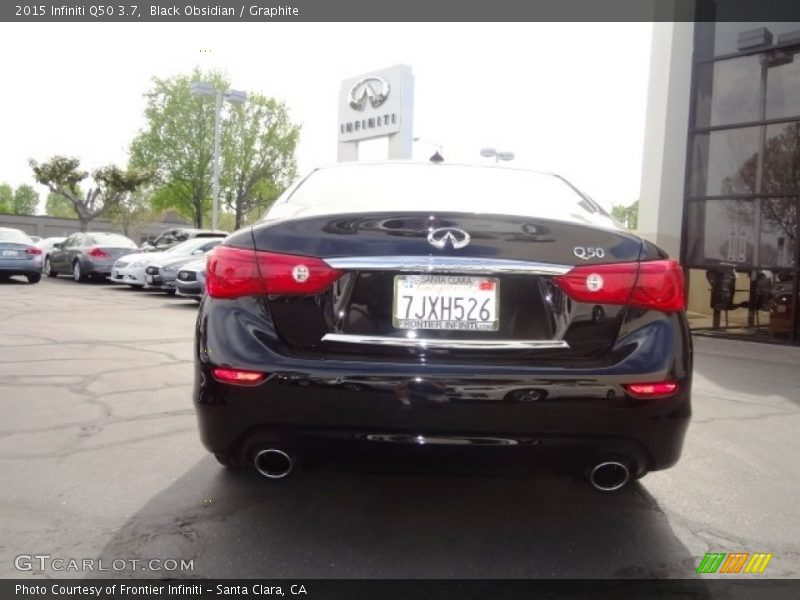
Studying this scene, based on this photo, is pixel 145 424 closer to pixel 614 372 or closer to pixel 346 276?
pixel 346 276

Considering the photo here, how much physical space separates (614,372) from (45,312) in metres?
10.8

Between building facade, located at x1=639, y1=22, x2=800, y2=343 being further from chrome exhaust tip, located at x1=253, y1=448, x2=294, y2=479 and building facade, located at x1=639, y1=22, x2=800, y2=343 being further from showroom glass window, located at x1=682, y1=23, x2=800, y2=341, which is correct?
chrome exhaust tip, located at x1=253, y1=448, x2=294, y2=479

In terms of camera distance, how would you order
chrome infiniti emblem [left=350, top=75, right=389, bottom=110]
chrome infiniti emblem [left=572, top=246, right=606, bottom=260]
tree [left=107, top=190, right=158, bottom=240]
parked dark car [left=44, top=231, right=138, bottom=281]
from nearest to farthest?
chrome infiniti emblem [left=572, top=246, right=606, bottom=260] < parked dark car [left=44, top=231, right=138, bottom=281] < chrome infiniti emblem [left=350, top=75, right=389, bottom=110] < tree [left=107, top=190, right=158, bottom=240]

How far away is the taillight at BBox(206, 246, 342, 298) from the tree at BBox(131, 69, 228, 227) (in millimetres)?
43611

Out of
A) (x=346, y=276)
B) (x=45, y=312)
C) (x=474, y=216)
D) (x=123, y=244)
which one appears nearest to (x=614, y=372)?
(x=474, y=216)

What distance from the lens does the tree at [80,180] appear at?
41969 mm

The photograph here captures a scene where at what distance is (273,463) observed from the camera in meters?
2.67

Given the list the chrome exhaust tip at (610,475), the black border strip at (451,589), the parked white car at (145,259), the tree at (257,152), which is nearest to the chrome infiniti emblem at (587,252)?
the chrome exhaust tip at (610,475)

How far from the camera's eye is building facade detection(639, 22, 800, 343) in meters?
11.7

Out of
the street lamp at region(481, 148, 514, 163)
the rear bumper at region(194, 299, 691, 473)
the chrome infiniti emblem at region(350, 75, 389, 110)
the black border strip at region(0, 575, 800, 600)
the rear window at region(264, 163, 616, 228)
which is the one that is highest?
the chrome infiniti emblem at region(350, 75, 389, 110)

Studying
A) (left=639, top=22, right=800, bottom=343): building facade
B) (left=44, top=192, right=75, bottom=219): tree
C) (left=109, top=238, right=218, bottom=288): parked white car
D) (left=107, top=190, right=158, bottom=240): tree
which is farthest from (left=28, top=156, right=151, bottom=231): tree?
(left=44, top=192, right=75, bottom=219): tree

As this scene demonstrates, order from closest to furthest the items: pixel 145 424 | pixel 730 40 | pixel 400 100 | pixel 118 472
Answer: pixel 118 472
pixel 145 424
pixel 730 40
pixel 400 100

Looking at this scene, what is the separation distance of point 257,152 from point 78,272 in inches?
1031

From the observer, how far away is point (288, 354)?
2531 mm
